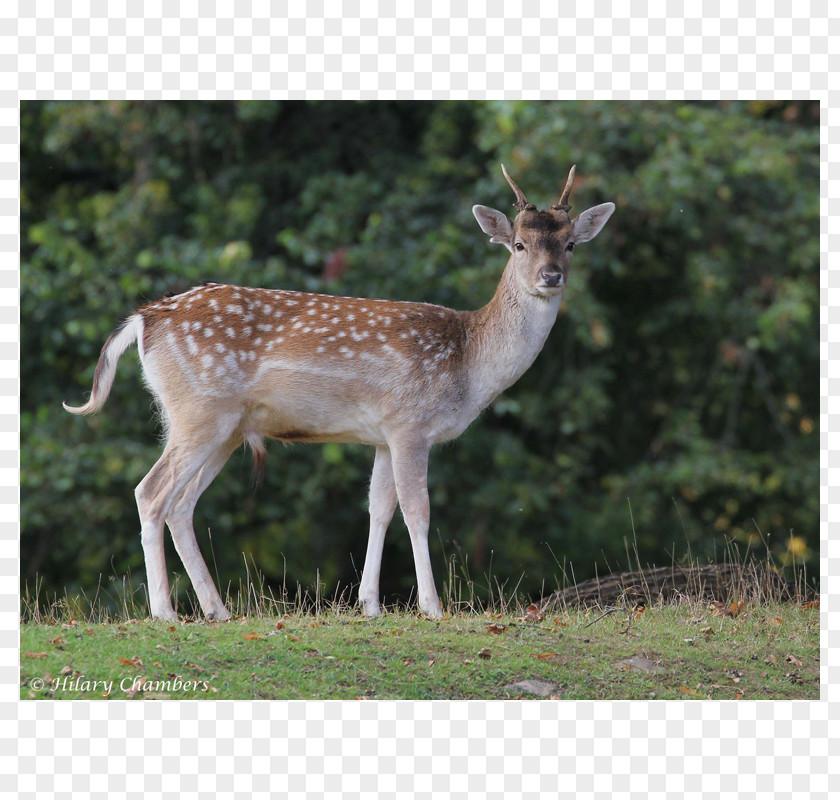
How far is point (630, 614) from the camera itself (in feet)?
25.9

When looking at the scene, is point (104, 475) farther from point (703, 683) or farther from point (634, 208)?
point (703, 683)

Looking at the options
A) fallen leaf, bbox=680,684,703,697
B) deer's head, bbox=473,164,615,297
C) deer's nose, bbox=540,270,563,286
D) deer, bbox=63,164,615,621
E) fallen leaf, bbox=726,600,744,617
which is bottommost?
fallen leaf, bbox=726,600,744,617

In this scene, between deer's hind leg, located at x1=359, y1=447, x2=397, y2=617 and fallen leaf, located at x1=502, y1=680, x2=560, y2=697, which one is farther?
deer's hind leg, located at x1=359, y1=447, x2=397, y2=617

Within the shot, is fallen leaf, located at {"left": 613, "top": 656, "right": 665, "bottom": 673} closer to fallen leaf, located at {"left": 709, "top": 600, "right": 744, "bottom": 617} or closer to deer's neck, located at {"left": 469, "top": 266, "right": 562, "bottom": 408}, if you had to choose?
fallen leaf, located at {"left": 709, "top": 600, "right": 744, "bottom": 617}

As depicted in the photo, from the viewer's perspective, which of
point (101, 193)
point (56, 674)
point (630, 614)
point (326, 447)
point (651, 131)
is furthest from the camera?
point (101, 193)

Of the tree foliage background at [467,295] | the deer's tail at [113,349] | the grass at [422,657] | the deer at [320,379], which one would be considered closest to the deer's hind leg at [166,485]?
the deer at [320,379]

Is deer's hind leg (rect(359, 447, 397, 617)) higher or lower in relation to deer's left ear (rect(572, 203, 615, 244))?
lower

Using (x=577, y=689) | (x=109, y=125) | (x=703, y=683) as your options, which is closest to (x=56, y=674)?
(x=577, y=689)

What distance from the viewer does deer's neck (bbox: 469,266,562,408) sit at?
8.20 m

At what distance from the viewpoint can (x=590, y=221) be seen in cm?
846

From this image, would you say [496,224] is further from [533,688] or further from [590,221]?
[533,688]

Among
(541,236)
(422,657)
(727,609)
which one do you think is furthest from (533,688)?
(541,236)

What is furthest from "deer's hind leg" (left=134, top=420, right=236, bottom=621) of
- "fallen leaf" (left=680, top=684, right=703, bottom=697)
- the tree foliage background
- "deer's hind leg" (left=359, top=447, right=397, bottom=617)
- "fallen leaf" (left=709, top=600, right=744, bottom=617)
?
the tree foliage background

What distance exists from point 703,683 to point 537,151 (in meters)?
7.05
